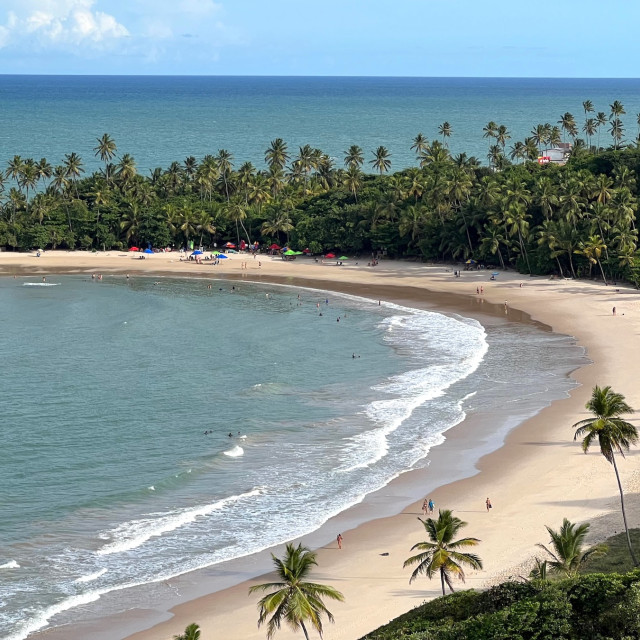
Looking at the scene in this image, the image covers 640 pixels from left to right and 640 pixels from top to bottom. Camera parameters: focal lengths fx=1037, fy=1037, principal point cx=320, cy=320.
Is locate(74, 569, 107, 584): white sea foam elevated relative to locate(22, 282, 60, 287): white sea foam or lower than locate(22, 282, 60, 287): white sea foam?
lower

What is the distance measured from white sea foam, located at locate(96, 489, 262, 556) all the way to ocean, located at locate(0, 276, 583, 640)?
97mm

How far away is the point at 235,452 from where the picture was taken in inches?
2031

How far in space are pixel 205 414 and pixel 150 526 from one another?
51.4ft

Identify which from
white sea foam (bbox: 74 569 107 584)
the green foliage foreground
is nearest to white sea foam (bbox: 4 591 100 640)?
white sea foam (bbox: 74 569 107 584)

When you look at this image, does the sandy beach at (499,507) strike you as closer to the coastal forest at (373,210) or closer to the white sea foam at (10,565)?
the white sea foam at (10,565)

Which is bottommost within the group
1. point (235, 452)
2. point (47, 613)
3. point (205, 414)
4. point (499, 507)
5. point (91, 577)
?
point (47, 613)

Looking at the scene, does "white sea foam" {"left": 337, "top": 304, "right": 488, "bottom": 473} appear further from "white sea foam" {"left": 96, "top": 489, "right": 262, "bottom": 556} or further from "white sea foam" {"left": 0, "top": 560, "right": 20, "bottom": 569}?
"white sea foam" {"left": 0, "top": 560, "right": 20, "bottom": 569}

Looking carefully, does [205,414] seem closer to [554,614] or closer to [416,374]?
[416,374]

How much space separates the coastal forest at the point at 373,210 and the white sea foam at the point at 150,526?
56833 mm

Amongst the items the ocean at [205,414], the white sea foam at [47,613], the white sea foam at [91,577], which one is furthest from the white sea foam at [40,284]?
the white sea foam at [47,613]

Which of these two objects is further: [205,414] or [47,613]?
[205,414]

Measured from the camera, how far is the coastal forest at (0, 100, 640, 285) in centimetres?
9569

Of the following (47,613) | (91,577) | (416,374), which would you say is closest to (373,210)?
(416,374)

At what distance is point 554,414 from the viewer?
57.1 metres
